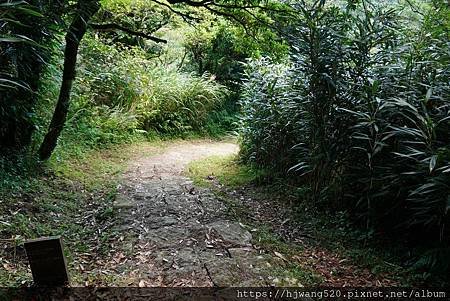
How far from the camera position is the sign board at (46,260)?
2207 mm

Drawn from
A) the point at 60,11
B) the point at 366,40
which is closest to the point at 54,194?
the point at 60,11

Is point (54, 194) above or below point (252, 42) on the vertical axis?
below

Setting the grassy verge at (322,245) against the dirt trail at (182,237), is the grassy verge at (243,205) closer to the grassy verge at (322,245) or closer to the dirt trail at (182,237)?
the grassy verge at (322,245)

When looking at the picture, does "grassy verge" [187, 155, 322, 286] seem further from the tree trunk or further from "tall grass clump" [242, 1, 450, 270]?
the tree trunk

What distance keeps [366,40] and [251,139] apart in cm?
249

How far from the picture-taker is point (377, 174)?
3.21 m

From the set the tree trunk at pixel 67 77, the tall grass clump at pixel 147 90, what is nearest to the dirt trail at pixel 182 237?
the tree trunk at pixel 67 77

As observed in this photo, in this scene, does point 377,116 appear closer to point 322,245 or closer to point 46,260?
point 322,245

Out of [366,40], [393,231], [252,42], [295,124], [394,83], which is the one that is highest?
[252,42]

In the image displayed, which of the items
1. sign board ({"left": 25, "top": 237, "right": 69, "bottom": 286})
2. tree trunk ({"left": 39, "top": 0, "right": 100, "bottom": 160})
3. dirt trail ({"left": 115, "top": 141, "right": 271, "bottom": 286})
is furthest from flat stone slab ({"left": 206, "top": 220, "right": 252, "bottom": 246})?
tree trunk ({"left": 39, "top": 0, "right": 100, "bottom": 160})

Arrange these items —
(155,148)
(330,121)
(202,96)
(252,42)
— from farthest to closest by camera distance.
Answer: (202,96)
(155,148)
(252,42)
(330,121)

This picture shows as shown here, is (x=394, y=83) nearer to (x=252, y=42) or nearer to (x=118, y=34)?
(x=252, y=42)

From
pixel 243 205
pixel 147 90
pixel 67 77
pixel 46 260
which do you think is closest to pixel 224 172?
pixel 243 205

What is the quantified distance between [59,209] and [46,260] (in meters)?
1.44
